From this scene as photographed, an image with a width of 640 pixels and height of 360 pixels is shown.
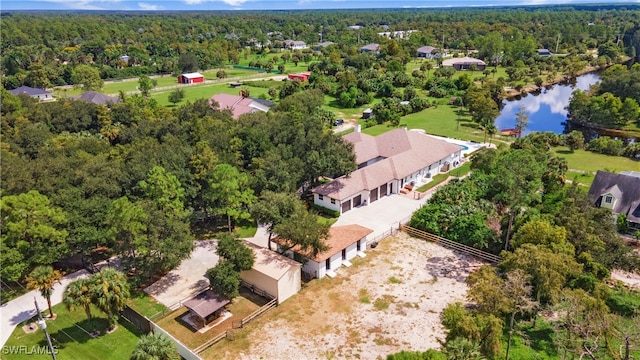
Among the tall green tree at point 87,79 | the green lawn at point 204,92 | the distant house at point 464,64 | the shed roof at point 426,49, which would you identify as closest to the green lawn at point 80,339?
the green lawn at point 204,92

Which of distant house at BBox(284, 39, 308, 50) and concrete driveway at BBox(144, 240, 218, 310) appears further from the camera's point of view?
distant house at BBox(284, 39, 308, 50)

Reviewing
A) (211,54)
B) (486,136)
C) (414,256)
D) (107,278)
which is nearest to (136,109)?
(107,278)

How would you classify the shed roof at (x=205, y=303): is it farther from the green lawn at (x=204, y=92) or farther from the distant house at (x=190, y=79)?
the distant house at (x=190, y=79)

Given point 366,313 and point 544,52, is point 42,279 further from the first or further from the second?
point 544,52

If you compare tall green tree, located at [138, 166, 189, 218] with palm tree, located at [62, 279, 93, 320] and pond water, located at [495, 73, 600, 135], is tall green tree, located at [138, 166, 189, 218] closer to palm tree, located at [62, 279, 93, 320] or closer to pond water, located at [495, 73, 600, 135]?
palm tree, located at [62, 279, 93, 320]

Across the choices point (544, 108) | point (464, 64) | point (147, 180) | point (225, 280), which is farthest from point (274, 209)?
point (464, 64)

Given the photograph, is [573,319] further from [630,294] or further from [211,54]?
[211,54]

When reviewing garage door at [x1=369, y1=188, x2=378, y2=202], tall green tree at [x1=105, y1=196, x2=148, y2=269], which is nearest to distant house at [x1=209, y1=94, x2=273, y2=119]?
garage door at [x1=369, y1=188, x2=378, y2=202]
